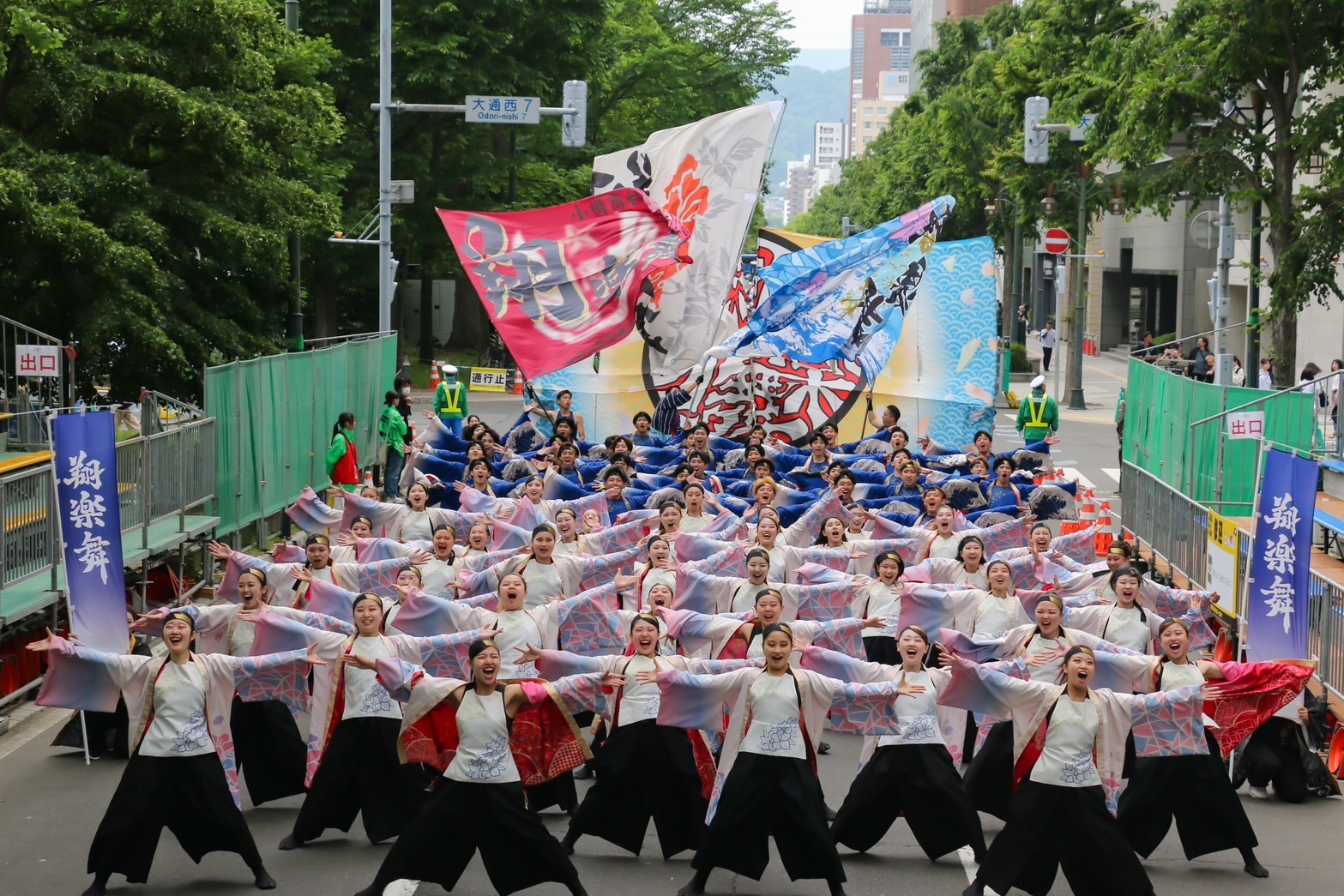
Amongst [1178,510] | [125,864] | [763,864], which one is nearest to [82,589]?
[125,864]

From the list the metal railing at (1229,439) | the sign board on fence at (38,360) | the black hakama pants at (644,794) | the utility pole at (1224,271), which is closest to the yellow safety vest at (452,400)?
the sign board on fence at (38,360)

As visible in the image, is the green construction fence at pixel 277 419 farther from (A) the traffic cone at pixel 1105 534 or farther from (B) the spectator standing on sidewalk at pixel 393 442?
(A) the traffic cone at pixel 1105 534

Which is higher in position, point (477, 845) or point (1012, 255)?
point (1012, 255)

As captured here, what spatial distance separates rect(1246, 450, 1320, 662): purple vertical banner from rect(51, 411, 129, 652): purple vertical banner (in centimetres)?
750

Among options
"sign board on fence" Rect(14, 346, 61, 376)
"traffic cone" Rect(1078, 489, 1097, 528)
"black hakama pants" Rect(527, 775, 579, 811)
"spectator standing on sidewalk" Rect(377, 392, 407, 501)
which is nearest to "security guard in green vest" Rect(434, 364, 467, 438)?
"spectator standing on sidewalk" Rect(377, 392, 407, 501)

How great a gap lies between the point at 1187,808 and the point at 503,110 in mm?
18095

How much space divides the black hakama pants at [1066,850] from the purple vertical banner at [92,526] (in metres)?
5.90

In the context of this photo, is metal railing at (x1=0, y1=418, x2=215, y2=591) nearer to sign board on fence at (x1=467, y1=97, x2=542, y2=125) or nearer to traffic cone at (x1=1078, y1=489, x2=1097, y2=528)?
traffic cone at (x1=1078, y1=489, x2=1097, y2=528)

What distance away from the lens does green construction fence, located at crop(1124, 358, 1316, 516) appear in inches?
674

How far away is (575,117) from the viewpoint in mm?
25391

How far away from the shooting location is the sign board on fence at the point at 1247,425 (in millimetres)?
15539

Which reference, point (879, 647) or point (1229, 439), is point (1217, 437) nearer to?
point (1229, 439)

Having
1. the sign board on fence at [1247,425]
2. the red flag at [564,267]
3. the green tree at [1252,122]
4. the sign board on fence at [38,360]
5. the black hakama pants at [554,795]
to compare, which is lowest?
the black hakama pants at [554,795]

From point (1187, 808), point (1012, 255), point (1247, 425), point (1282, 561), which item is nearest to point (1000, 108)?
point (1012, 255)
